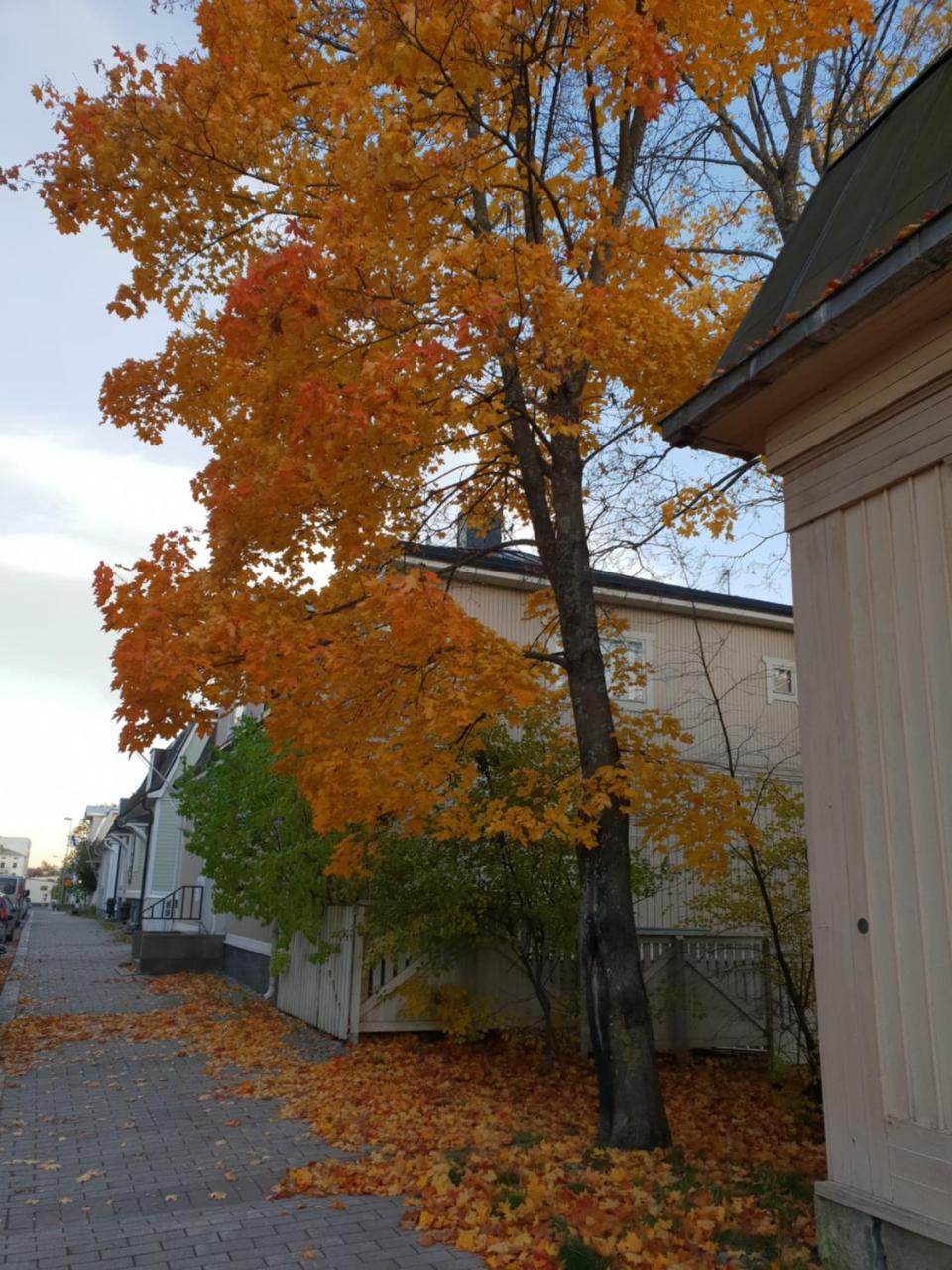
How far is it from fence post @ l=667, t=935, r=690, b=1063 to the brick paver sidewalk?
205 inches

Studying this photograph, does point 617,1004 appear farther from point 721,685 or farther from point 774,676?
point 774,676

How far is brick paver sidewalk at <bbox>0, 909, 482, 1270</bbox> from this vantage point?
15.8 ft

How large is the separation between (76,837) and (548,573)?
3411 inches

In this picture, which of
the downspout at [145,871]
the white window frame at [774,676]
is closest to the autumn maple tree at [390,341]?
the white window frame at [774,676]

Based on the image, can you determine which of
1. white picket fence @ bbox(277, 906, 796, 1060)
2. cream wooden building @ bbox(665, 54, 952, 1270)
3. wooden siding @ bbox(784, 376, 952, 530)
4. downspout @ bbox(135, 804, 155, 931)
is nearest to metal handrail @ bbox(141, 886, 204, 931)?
downspout @ bbox(135, 804, 155, 931)

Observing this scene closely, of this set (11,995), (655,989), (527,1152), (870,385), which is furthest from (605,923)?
(11,995)

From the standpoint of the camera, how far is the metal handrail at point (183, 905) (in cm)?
2333

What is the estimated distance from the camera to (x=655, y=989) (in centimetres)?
1131

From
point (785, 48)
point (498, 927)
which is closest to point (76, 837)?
point (498, 927)

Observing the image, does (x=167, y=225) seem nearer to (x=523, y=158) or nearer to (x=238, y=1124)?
(x=523, y=158)

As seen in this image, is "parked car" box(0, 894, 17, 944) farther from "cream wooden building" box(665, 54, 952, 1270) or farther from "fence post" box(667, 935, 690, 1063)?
"cream wooden building" box(665, 54, 952, 1270)

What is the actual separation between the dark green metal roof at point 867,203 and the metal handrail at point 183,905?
20626 millimetres

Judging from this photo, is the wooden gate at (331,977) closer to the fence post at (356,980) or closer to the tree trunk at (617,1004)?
the fence post at (356,980)

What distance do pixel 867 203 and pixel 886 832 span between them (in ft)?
10.0
